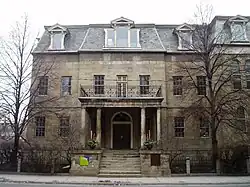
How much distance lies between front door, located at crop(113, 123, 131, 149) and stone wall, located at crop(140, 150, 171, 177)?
776cm

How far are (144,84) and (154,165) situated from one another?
33.1ft

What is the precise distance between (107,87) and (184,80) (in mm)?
Result: 7518

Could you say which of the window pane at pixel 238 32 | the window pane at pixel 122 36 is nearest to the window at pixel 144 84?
the window pane at pixel 122 36

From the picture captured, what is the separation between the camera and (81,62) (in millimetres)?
27375

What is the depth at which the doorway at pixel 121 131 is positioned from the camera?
88.0 feet

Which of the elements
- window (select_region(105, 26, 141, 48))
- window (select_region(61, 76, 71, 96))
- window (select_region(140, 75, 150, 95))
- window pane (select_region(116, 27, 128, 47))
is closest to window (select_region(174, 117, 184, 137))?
window (select_region(140, 75, 150, 95))

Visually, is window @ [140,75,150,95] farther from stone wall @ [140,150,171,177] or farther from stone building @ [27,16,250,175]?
stone wall @ [140,150,171,177]

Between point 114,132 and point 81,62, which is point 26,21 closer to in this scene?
point 81,62

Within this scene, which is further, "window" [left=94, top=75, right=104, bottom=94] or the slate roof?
the slate roof

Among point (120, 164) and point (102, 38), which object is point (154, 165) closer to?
point (120, 164)

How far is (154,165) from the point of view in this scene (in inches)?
747

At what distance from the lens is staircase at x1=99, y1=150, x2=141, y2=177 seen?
1880 cm

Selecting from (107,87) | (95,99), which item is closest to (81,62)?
(107,87)

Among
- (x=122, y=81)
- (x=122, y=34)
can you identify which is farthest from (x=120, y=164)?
(x=122, y=34)
